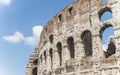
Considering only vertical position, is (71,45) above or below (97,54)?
above

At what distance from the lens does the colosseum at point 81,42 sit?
16906mm

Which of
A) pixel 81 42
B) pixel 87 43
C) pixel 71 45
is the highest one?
pixel 87 43

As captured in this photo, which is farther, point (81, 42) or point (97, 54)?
point (81, 42)

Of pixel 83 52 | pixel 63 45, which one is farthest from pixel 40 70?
pixel 83 52

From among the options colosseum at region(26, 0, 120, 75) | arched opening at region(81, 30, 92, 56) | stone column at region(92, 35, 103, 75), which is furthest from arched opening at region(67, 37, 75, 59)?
stone column at region(92, 35, 103, 75)

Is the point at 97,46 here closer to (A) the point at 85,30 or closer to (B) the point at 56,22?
(A) the point at 85,30

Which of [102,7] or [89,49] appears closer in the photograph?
[102,7]

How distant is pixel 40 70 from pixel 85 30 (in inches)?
318

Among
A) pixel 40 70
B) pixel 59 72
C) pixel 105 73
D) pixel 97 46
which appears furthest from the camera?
pixel 40 70

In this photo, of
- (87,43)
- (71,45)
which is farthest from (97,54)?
(71,45)

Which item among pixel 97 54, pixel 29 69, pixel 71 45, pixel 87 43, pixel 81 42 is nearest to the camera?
pixel 97 54

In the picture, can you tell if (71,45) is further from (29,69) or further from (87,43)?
(29,69)

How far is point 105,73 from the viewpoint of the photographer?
16438 millimetres

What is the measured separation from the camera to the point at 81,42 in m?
19.0
